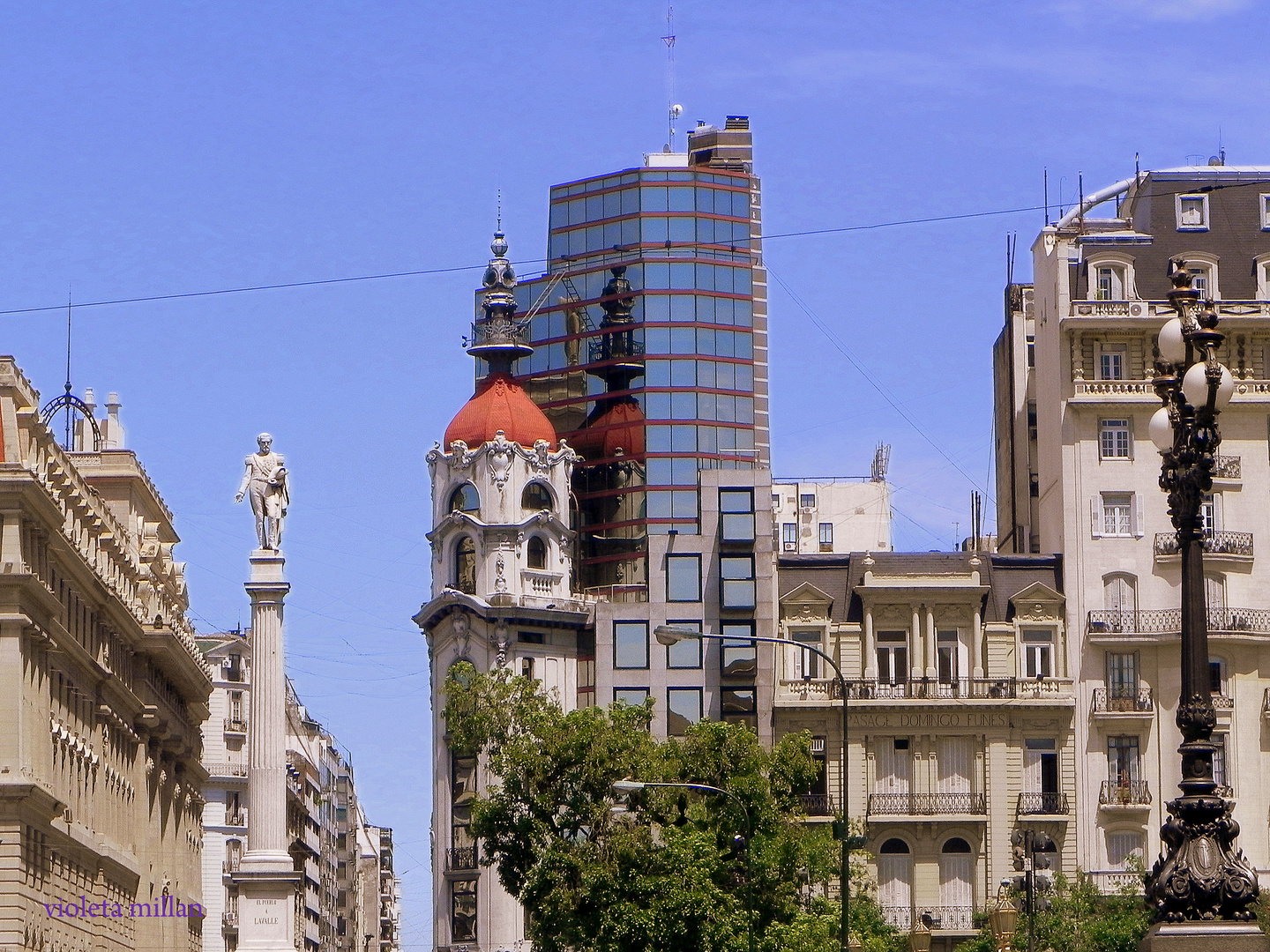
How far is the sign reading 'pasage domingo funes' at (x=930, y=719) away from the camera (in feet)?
351

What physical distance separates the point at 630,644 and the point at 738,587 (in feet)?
18.7

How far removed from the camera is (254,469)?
80.8m

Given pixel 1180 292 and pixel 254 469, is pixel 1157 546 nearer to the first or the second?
pixel 254 469

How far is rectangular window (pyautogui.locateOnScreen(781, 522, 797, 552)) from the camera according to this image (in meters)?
146

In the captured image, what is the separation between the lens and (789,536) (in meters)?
147

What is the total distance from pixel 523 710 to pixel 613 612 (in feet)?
96.8

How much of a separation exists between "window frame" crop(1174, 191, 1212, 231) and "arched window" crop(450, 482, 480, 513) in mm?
34805

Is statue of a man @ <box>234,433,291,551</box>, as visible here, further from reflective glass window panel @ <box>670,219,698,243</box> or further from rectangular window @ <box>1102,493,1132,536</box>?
reflective glass window panel @ <box>670,219,698,243</box>

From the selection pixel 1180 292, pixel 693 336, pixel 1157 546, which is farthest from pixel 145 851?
pixel 1180 292

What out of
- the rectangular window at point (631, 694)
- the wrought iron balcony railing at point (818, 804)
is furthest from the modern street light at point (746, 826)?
the rectangular window at point (631, 694)

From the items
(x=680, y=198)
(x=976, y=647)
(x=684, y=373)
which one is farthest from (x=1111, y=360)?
(x=680, y=198)

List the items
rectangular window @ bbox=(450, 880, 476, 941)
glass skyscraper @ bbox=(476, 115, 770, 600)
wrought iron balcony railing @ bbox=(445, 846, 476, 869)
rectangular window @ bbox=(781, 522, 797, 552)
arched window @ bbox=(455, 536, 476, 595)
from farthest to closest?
rectangular window @ bbox=(781, 522, 797, 552) → glass skyscraper @ bbox=(476, 115, 770, 600) → arched window @ bbox=(455, 536, 476, 595) → rectangular window @ bbox=(450, 880, 476, 941) → wrought iron balcony railing @ bbox=(445, 846, 476, 869)

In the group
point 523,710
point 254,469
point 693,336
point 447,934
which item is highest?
point 693,336

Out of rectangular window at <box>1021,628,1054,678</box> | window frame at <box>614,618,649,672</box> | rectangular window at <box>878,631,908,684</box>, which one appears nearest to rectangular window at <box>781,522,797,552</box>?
window frame at <box>614,618,649,672</box>
